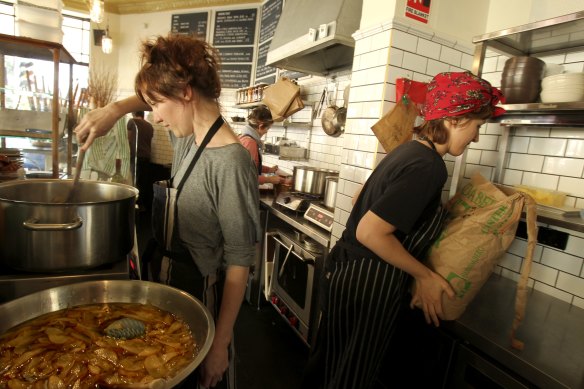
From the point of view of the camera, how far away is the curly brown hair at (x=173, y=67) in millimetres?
1009

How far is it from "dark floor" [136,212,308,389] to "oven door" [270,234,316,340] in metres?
0.21

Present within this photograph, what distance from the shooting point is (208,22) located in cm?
616

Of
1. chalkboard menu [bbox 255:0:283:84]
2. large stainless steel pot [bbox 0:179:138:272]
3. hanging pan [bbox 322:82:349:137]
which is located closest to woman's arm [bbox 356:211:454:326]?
large stainless steel pot [bbox 0:179:138:272]

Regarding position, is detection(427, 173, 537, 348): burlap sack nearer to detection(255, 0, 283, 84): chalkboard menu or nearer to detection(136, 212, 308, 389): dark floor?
Answer: detection(136, 212, 308, 389): dark floor

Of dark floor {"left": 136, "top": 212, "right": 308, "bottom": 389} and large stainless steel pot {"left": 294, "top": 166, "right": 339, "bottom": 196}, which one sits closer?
dark floor {"left": 136, "top": 212, "right": 308, "bottom": 389}

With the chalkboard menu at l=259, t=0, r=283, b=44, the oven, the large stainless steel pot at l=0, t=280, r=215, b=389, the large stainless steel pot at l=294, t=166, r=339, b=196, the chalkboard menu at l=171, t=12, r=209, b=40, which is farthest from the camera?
the chalkboard menu at l=171, t=12, r=209, b=40

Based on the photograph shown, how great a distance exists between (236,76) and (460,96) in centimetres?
510

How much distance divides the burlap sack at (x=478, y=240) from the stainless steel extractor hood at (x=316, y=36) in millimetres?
1558

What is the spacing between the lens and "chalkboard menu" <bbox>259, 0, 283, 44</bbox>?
489 cm

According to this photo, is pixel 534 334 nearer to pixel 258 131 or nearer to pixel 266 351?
pixel 266 351

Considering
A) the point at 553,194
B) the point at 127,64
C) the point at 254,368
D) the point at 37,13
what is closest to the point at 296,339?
the point at 254,368

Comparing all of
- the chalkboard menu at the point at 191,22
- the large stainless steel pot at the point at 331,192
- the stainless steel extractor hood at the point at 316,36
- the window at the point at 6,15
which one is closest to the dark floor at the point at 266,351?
the large stainless steel pot at the point at 331,192

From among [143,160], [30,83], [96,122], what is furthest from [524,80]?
[143,160]

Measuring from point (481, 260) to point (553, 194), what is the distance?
66cm
